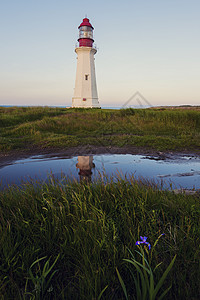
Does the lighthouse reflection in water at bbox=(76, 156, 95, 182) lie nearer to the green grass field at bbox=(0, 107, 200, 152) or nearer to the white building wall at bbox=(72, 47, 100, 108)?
the green grass field at bbox=(0, 107, 200, 152)

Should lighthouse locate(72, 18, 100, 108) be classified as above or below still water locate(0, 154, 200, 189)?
above

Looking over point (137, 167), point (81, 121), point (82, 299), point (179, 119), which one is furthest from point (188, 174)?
point (81, 121)

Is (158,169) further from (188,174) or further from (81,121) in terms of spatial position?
(81,121)

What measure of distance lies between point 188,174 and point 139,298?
5145 millimetres

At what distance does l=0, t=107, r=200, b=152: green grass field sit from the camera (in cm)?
1030

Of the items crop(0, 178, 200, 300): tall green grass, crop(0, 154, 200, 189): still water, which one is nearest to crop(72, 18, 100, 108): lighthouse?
crop(0, 154, 200, 189): still water

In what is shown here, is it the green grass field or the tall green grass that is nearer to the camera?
the tall green grass

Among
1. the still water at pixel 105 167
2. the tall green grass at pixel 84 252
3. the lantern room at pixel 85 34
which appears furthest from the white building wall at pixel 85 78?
the tall green grass at pixel 84 252

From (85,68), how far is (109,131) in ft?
79.9

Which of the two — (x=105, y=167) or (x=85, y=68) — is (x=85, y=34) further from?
(x=105, y=167)

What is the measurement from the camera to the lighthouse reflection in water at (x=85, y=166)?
19.4 feet

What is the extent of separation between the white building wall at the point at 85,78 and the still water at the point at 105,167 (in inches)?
1099

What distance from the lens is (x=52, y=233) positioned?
2467 millimetres

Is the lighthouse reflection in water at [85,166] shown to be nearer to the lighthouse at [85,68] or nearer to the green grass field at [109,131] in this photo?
the green grass field at [109,131]
